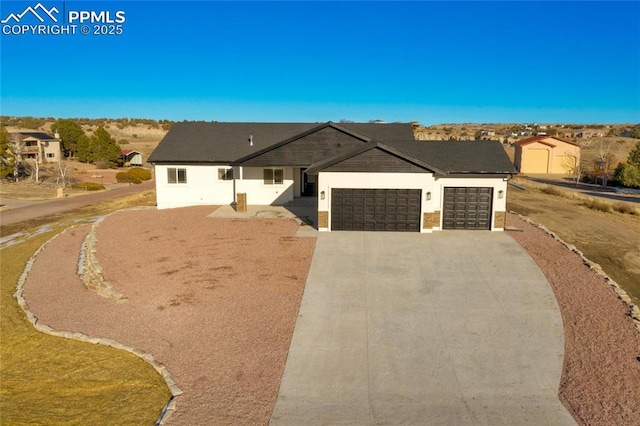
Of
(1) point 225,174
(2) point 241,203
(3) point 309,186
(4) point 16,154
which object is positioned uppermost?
(4) point 16,154

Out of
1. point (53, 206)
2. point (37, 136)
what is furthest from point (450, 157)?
point (37, 136)

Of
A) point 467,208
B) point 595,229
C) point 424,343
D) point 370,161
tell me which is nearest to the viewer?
point 424,343

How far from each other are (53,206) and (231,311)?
1247 inches

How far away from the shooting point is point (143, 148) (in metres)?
91.4

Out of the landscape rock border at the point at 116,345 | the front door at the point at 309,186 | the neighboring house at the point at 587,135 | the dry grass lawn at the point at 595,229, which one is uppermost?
the neighboring house at the point at 587,135

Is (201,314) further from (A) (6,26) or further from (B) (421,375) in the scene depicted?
(A) (6,26)

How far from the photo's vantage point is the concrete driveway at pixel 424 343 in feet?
27.7

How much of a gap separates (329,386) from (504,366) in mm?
3965

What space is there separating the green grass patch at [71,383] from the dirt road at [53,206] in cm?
2283


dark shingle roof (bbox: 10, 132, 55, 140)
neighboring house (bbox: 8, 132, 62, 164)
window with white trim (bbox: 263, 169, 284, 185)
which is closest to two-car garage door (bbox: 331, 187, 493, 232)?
window with white trim (bbox: 263, 169, 284, 185)

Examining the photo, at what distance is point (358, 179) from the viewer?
21.2 m

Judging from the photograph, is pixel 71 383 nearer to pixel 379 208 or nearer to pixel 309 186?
pixel 379 208

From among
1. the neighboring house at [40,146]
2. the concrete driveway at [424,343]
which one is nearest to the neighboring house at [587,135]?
the concrete driveway at [424,343]

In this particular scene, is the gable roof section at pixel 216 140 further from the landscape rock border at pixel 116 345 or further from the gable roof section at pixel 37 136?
the gable roof section at pixel 37 136
